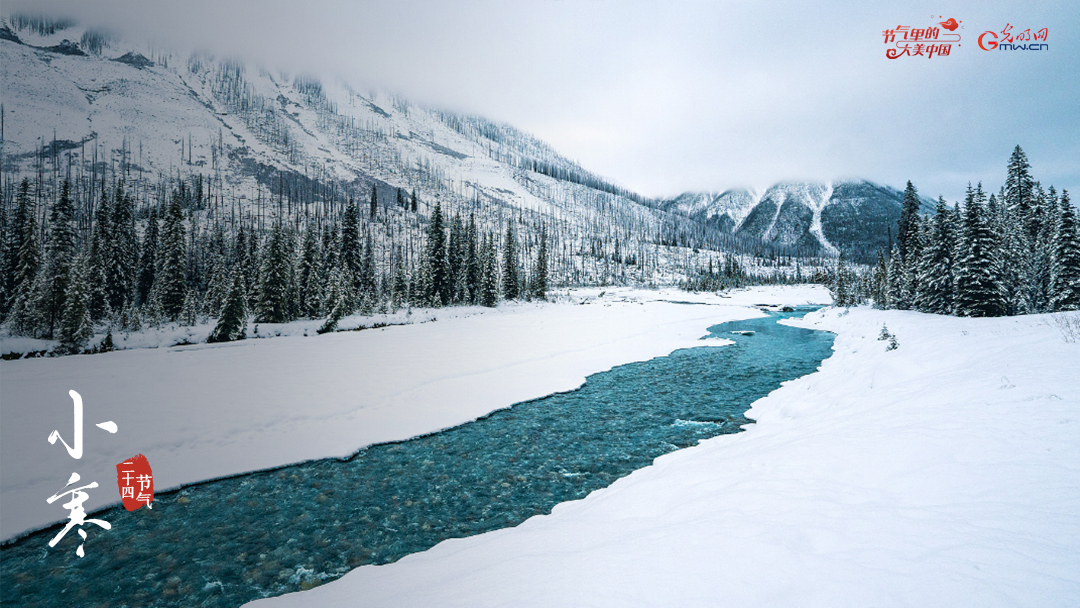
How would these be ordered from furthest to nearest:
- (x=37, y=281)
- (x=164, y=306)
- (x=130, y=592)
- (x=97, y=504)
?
(x=164, y=306)
(x=37, y=281)
(x=97, y=504)
(x=130, y=592)

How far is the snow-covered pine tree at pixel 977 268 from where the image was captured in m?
27.8

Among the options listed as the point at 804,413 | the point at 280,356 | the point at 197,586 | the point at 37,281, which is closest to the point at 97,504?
the point at 197,586

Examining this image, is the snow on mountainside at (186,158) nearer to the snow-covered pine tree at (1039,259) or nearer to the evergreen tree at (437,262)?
the evergreen tree at (437,262)

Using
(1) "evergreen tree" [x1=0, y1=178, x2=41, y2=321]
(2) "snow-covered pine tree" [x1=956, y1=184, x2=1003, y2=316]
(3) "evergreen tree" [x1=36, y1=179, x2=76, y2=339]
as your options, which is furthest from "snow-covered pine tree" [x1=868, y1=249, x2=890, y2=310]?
(1) "evergreen tree" [x1=0, y1=178, x2=41, y2=321]

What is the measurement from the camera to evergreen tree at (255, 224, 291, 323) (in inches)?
1393

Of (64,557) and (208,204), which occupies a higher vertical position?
(208,204)

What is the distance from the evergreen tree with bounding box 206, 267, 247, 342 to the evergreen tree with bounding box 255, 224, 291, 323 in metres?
7.36

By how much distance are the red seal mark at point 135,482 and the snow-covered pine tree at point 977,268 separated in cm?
4562

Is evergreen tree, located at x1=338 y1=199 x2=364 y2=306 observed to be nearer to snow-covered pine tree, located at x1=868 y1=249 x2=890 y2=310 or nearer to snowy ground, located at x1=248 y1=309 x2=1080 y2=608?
snowy ground, located at x1=248 y1=309 x2=1080 y2=608

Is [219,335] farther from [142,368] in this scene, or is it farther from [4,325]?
[4,325]

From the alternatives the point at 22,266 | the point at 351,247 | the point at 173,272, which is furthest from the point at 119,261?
the point at 351,247

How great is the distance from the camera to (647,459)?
385 inches

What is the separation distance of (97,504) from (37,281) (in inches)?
1171

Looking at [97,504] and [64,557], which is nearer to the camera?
[64,557]
